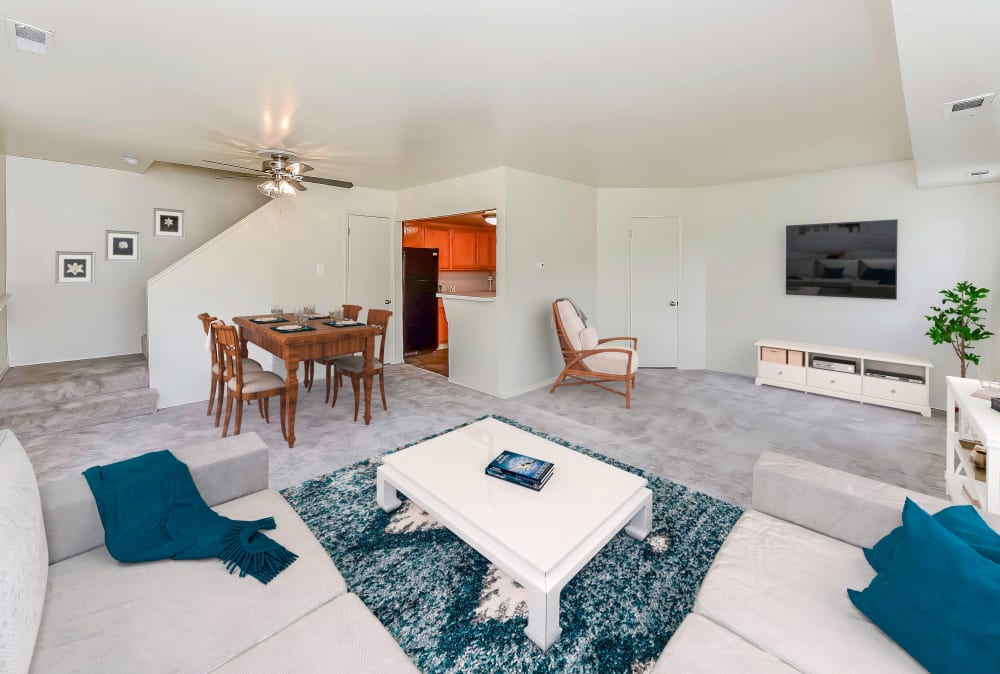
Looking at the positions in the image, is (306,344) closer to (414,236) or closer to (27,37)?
(27,37)

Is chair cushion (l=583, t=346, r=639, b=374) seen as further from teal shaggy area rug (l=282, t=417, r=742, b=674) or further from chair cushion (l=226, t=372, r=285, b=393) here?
chair cushion (l=226, t=372, r=285, b=393)

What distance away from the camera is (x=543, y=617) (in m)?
1.46

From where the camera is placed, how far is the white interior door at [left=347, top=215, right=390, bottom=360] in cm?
571

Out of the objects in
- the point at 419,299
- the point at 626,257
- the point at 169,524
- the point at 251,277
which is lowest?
the point at 169,524

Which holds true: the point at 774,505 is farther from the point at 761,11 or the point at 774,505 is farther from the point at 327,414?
the point at 327,414

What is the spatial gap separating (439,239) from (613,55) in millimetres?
5347

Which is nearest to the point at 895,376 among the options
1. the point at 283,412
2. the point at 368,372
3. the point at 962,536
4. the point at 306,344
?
the point at 962,536

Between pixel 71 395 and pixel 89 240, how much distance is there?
1776 millimetres

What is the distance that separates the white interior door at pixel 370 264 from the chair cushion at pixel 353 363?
164 centimetres

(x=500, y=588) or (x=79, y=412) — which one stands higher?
(x=79, y=412)

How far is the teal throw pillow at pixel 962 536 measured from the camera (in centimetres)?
109

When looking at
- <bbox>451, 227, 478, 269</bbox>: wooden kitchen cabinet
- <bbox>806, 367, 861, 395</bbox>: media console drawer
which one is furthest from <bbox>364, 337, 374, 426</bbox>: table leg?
<bbox>806, 367, 861, 395</bbox>: media console drawer

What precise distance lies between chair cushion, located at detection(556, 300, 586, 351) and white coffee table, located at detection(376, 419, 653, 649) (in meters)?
2.39

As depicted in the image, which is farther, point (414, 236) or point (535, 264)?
point (414, 236)
